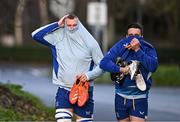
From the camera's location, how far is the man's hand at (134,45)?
7952 mm

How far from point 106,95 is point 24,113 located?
326 inches

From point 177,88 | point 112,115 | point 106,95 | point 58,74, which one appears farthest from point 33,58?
point 58,74

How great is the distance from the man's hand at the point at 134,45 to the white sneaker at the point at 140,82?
32cm

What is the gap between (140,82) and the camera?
800 cm

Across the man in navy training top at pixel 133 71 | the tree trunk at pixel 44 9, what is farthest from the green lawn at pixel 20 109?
the man in navy training top at pixel 133 71

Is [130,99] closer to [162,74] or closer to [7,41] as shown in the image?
[162,74]

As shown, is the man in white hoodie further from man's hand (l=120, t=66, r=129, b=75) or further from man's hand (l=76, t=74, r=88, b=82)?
man's hand (l=120, t=66, r=129, b=75)

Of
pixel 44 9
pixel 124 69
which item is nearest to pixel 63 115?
pixel 124 69

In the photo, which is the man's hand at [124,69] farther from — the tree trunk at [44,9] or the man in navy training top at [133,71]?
the tree trunk at [44,9]

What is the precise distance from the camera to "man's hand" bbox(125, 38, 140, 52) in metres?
7.95

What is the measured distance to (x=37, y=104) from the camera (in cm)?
1422

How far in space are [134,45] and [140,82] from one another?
0.46 meters

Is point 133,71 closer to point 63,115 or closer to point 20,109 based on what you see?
point 63,115

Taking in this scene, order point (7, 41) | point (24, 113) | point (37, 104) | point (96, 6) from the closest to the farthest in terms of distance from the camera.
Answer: point (24, 113) < point (37, 104) < point (96, 6) < point (7, 41)
